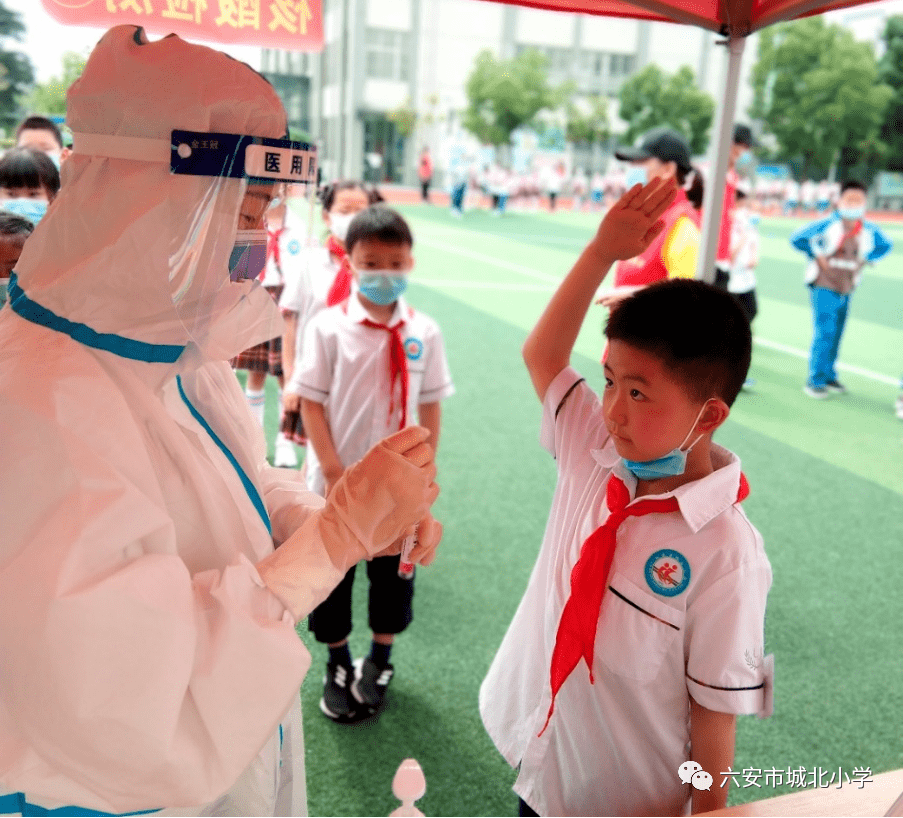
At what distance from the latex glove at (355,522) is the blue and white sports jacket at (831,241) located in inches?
240

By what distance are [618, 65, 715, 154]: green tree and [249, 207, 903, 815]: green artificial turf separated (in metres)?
32.3

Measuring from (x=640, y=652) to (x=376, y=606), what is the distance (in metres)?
1.37

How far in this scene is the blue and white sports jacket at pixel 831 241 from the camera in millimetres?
6504

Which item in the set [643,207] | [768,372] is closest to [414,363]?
[643,207]

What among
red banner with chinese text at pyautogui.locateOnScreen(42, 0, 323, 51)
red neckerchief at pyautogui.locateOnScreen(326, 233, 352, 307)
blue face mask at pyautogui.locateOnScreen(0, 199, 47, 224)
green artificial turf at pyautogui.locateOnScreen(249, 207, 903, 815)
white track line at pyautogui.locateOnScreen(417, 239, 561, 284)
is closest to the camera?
red banner with chinese text at pyautogui.locateOnScreen(42, 0, 323, 51)

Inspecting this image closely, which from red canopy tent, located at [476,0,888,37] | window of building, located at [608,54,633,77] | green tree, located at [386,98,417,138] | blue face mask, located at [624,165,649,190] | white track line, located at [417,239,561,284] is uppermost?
window of building, located at [608,54,633,77]

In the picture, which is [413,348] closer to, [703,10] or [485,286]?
[703,10]

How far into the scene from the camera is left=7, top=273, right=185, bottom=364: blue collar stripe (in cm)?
106

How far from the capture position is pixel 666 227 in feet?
11.4

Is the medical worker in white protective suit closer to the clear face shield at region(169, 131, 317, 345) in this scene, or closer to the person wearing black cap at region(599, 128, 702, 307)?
the clear face shield at region(169, 131, 317, 345)

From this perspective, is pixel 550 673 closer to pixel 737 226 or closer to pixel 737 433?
pixel 737 433

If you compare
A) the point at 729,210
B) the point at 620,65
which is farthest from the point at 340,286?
the point at 620,65

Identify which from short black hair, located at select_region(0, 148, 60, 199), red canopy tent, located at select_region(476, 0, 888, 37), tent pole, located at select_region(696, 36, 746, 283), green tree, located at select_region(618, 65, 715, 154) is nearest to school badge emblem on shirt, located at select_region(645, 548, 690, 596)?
tent pole, located at select_region(696, 36, 746, 283)

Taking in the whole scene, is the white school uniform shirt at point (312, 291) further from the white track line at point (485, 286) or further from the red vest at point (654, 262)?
the white track line at point (485, 286)
